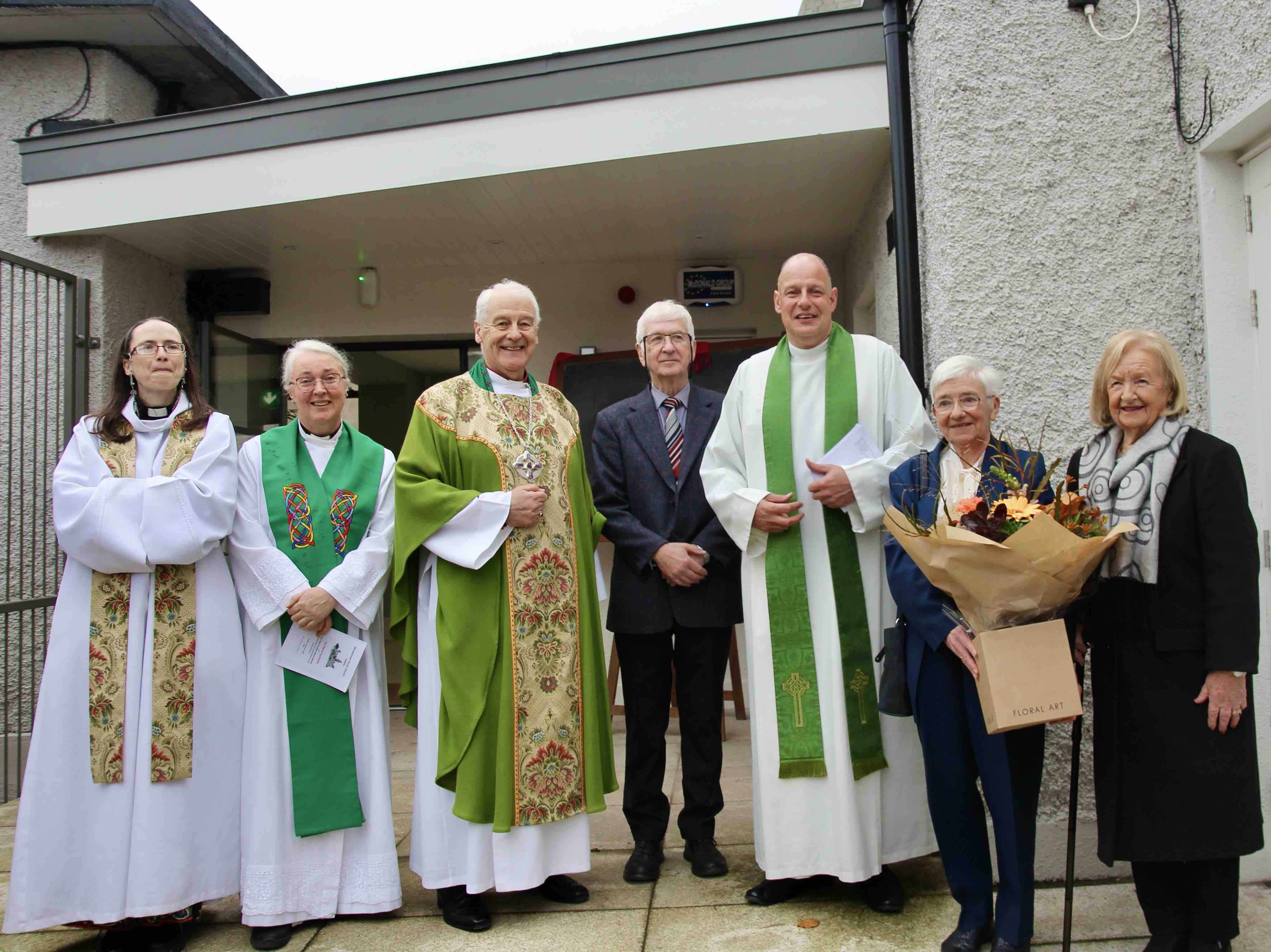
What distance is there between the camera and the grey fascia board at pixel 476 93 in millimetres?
4398

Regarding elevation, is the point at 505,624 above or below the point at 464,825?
above

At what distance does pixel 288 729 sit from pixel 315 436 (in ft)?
3.12

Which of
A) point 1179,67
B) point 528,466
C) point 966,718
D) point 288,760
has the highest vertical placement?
point 1179,67

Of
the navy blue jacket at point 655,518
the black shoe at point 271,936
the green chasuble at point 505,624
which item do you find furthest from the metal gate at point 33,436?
the navy blue jacket at point 655,518

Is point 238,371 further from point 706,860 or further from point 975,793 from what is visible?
point 975,793

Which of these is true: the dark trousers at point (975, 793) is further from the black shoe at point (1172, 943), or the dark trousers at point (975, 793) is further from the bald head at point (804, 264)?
the bald head at point (804, 264)

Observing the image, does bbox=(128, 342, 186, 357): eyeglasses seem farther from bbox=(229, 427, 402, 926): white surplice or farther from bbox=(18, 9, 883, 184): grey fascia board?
bbox=(18, 9, 883, 184): grey fascia board

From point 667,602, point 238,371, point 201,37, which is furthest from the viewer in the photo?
point 238,371

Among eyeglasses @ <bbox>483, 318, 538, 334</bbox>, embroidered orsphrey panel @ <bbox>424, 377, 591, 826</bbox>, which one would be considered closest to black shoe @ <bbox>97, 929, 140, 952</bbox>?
embroidered orsphrey panel @ <bbox>424, 377, 591, 826</bbox>

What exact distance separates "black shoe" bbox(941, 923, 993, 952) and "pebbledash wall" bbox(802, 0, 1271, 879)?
0.89 metres

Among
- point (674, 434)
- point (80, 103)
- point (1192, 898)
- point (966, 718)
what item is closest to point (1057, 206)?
point (674, 434)

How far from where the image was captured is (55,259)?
18.6ft

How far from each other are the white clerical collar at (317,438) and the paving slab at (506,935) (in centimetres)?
152

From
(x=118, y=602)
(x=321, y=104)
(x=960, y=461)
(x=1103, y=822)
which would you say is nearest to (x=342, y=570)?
(x=118, y=602)
